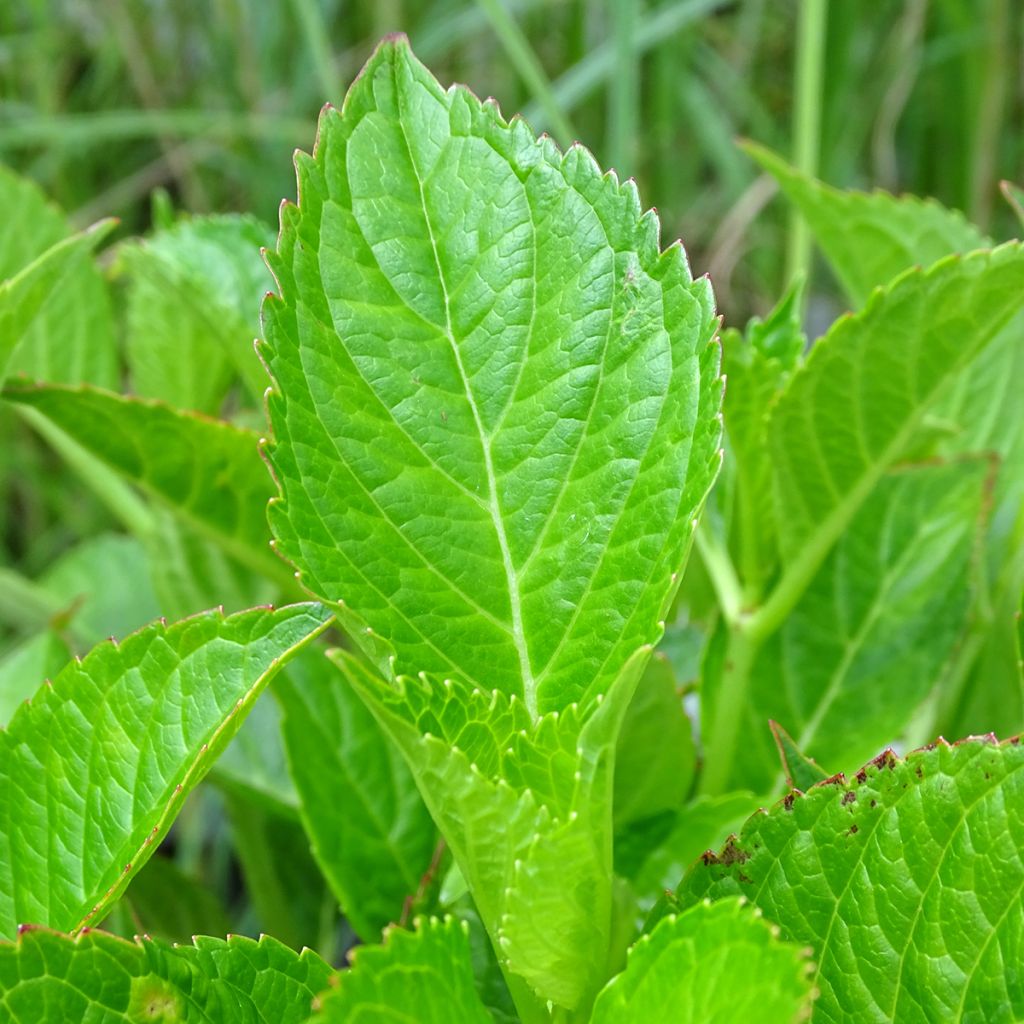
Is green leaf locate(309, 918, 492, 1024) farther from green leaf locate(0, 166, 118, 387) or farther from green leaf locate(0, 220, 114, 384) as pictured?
green leaf locate(0, 166, 118, 387)

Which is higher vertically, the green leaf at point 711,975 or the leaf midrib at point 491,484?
the leaf midrib at point 491,484

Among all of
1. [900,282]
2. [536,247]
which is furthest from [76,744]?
[900,282]

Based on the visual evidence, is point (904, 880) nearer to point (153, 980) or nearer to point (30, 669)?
point (153, 980)

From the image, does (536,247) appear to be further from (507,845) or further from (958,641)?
(958,641)

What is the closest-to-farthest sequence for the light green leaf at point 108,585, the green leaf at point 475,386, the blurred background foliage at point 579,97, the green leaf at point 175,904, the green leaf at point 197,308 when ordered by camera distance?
the green leaf at point 475,386, the green leaf at point 197,308, the green leaf at point 175,904, the light green leaf at point 108,585, the blurred background foliage at point 579,97

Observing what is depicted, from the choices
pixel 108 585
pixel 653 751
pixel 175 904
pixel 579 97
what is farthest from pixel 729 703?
pixel 579 97

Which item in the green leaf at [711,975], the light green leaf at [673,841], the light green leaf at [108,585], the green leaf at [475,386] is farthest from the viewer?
the light green leaf at [108,585]

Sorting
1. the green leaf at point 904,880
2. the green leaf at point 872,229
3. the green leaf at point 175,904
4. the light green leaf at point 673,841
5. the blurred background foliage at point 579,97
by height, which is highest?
the blurred background foliage at point 579,97

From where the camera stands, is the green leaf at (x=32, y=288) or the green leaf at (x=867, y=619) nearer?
the green leaf at (x=32, y=288)

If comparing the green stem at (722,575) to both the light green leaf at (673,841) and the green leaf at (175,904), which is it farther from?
the green leaf at (175,904)

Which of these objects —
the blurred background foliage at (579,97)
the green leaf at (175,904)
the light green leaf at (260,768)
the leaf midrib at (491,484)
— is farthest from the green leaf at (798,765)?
the blurred background foliage at (579,97)
